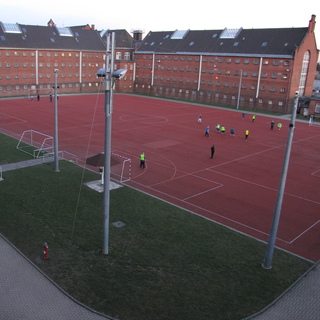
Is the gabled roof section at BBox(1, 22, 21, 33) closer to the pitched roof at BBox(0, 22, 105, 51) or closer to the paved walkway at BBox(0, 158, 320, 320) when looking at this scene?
the pitched roof at BBox(0, 22, 105, 51)

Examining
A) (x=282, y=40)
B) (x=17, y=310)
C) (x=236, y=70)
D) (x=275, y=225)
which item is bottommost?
(x=17, y=310)

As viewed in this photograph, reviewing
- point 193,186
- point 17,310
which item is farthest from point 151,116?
point 17,310

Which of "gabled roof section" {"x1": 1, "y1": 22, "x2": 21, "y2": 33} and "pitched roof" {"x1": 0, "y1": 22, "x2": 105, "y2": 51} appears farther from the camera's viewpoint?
"gabled roof section" {"x1": 1, "y1": 22, "x2": 21, "y2": 33}

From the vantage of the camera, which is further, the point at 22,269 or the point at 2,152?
the point at 2,152

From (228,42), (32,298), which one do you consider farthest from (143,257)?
(228,42)

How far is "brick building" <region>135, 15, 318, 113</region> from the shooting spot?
195ft

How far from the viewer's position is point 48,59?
6862 cm

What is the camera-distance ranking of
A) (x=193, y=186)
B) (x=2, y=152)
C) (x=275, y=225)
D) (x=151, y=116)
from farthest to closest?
(x=151, y=116) < (x=2, y=152) < (x=193, y=186) < (x=275, y=225)

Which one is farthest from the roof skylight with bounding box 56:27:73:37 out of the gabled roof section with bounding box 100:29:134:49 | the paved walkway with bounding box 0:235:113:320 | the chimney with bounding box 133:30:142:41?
the paved walkway with bounding box 0:235:113:320

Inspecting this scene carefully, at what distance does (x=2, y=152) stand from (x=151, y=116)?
25193 mm

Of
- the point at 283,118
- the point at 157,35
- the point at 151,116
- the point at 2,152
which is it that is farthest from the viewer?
→ the point at 157,35

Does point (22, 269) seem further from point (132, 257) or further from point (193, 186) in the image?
point (193, 186)

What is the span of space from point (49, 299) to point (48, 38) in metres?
68.5

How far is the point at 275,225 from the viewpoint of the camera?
13.0 metres
